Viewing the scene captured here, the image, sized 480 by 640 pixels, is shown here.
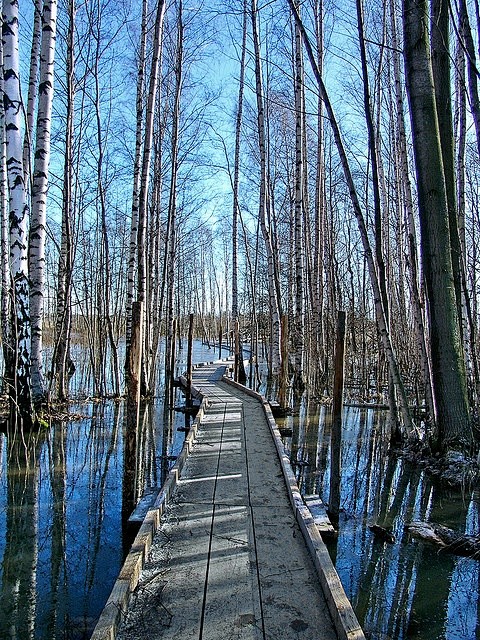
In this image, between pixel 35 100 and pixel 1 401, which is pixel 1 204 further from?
pixel 1 401

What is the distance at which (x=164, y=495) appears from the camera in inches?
156

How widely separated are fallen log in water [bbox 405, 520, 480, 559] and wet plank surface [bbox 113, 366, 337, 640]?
51.3 inches

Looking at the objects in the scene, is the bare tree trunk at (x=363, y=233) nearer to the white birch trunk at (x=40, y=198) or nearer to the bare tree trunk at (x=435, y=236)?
the bare tree trunk at (x=435, y=236)

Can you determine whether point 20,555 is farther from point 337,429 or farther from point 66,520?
point 337,429

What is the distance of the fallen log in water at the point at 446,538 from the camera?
165 inches

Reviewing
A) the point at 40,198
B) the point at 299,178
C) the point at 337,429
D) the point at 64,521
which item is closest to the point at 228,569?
the point at 64,521

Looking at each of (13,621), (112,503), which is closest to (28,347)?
(112,503)

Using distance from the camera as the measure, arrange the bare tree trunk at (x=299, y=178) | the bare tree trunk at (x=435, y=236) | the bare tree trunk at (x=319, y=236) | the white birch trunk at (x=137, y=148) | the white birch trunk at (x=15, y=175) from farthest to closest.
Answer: the bare tree trunk at (x=319, y=236) → the bare tree trunk at (x=299, y=178) → the white birch trunk at (x=137, y=148) → the white birch trunk at (x=15, y=175) → the bare tree trunk at (x=435, y=236)

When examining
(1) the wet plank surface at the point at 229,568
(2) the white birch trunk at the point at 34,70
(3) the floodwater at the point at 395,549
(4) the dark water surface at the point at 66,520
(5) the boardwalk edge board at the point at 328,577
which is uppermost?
(2) the white birch trunk at the point at 34,70

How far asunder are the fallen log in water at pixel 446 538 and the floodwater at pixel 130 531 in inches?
4.1

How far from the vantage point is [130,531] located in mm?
4359

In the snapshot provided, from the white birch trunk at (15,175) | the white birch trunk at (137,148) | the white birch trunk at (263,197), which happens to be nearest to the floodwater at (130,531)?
the white birch trunk at (15,175)

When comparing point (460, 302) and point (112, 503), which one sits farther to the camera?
point (460, 302)

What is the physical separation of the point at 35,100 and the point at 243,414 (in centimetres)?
644
